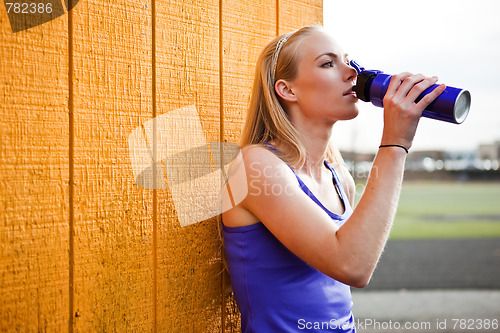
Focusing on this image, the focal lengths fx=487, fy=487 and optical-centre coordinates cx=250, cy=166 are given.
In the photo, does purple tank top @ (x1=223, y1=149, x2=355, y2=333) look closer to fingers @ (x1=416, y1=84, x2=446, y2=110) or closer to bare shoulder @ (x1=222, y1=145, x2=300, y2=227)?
bare shoulder @ (x1=222, y1=145, x2=300, y2=227)

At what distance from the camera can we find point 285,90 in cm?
163

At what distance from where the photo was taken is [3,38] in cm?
112

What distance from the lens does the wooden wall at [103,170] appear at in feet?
3.75

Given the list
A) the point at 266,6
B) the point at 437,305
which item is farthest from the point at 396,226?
the point at 266,6

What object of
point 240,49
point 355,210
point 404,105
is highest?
point 240,49

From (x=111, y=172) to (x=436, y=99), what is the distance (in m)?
0.90

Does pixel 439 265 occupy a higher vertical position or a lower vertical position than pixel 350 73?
lower

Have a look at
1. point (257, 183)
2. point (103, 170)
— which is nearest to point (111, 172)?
point (103, 170)

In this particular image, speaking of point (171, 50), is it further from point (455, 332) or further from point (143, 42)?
point (455, 332)

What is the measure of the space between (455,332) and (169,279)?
342 centimetres

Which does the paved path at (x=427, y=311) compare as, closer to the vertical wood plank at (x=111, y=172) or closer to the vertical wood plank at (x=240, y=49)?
the vertical wood plank at (x=240, y=49)

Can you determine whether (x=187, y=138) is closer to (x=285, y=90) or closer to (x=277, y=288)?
(x=285, y=90)

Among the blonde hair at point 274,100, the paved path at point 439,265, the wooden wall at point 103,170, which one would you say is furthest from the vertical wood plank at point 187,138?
the paved path at point 439,265

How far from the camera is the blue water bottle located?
1.29 m
